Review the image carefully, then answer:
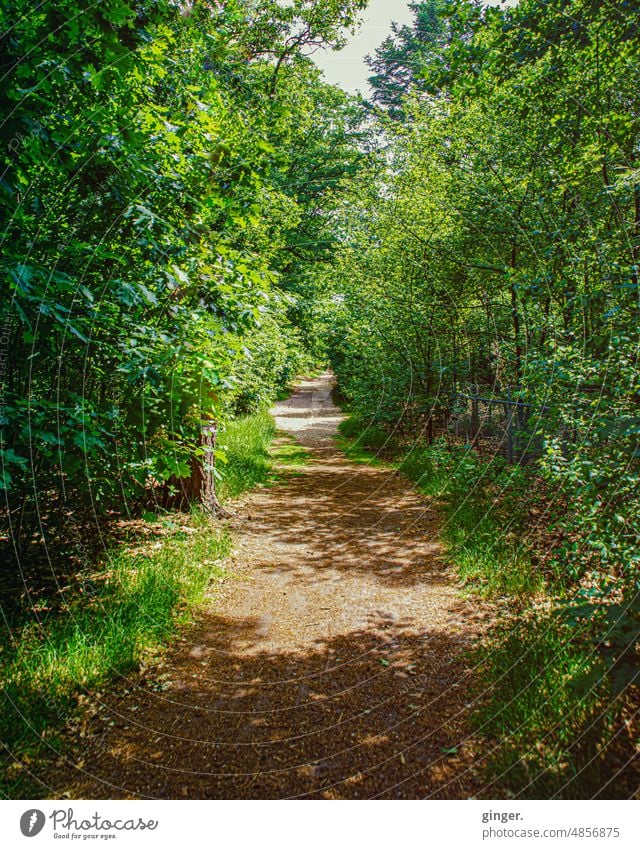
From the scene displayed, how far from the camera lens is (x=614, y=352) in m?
3.23

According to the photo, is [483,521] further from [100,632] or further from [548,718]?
[100,632]

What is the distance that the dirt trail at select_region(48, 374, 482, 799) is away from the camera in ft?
8.41

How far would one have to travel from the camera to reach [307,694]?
11.0 ft

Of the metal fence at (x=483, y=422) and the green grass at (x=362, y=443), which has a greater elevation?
the metal fence at (x=483, y=422)

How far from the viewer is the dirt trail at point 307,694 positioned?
256 cm

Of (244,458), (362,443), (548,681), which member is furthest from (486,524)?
(362,443)

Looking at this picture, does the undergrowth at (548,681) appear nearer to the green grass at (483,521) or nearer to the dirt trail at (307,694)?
the green grass at (483,521)

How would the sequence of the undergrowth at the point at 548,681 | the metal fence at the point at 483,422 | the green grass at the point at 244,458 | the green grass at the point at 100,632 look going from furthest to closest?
the metal fence at the point at 483,422 → the green grass at the point at 244,458 → the green grass at the point at 100,632 → the undergrowth at the point at 548,681

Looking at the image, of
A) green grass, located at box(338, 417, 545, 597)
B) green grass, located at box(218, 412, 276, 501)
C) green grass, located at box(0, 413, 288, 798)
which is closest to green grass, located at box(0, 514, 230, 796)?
green grass, located at box(0, 413, 288, 798)

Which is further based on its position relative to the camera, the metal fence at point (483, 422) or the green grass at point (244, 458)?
the metal fence at point (483, 422)

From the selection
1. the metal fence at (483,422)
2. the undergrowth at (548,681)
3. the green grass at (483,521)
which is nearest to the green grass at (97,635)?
the undergrowth at (548,681)

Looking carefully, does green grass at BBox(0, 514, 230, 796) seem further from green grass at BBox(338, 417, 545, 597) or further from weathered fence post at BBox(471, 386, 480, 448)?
weathered fence post at BBox(471, 386, 480, 448)

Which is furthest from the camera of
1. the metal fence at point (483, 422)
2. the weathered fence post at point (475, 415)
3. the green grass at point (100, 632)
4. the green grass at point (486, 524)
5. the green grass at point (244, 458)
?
the weathered fence post at point (475, 415)

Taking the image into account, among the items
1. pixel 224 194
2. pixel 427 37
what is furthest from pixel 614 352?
pixel 427 37
